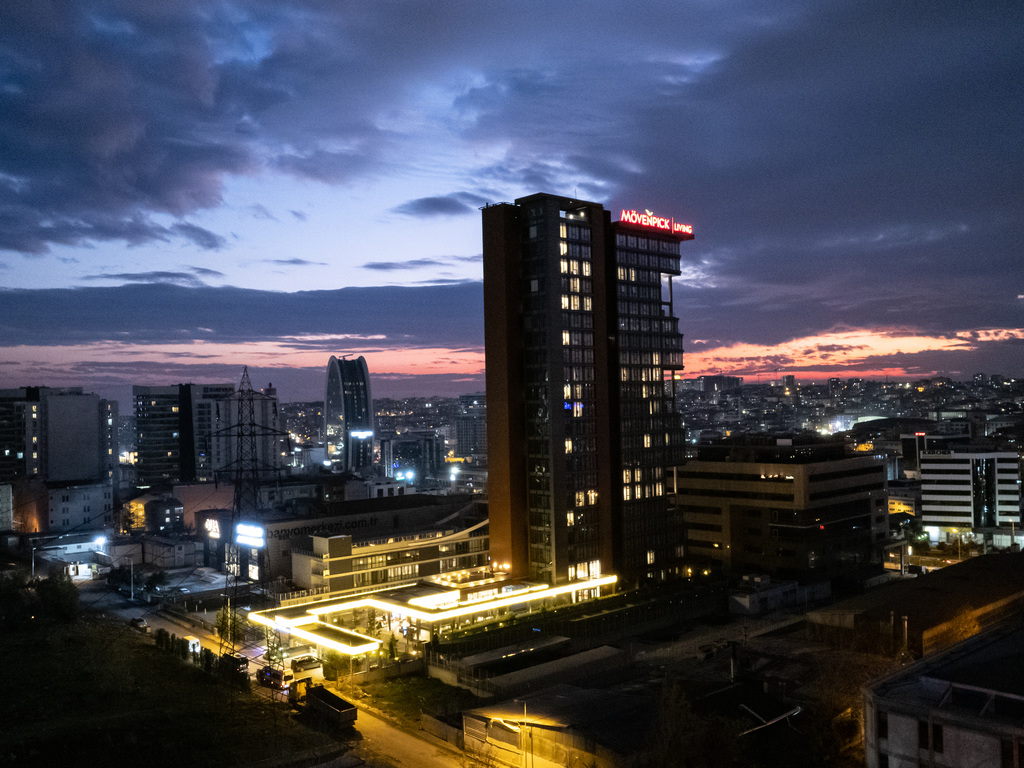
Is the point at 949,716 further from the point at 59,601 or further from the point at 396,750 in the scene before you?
the point at 59,601

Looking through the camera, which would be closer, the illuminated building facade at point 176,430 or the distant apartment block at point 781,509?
the distant apartment block at point 781,509

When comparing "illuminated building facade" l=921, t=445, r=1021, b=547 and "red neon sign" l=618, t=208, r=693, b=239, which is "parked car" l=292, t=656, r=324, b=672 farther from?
"illuminated building facade" l=921, t=445, r=1021, b=547

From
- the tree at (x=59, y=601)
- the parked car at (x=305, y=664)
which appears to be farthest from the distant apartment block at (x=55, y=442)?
the parked car at (x=305, y=664)

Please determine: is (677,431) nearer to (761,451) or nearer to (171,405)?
(761,451)

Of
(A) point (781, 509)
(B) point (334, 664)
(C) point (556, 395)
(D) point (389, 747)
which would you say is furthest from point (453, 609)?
(A) point (781, 509)

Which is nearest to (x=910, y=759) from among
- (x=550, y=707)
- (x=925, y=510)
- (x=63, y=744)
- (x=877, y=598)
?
(x=550, y=707)

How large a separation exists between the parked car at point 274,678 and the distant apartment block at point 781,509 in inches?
1714

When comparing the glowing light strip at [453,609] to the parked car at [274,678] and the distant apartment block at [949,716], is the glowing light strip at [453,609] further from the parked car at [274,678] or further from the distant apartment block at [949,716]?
the distant apartment block at [949,716]

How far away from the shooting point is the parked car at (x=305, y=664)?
45.4 meters

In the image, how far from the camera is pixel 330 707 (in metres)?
36.8

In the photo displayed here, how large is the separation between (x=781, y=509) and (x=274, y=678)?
5140 centimetres

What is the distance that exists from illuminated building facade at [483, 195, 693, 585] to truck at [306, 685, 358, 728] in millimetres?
26715

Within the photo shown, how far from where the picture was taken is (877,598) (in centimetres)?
5472

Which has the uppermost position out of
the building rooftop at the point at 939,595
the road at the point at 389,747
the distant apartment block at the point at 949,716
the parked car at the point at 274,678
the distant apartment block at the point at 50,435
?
the distant apartment block at the point at 50,435
